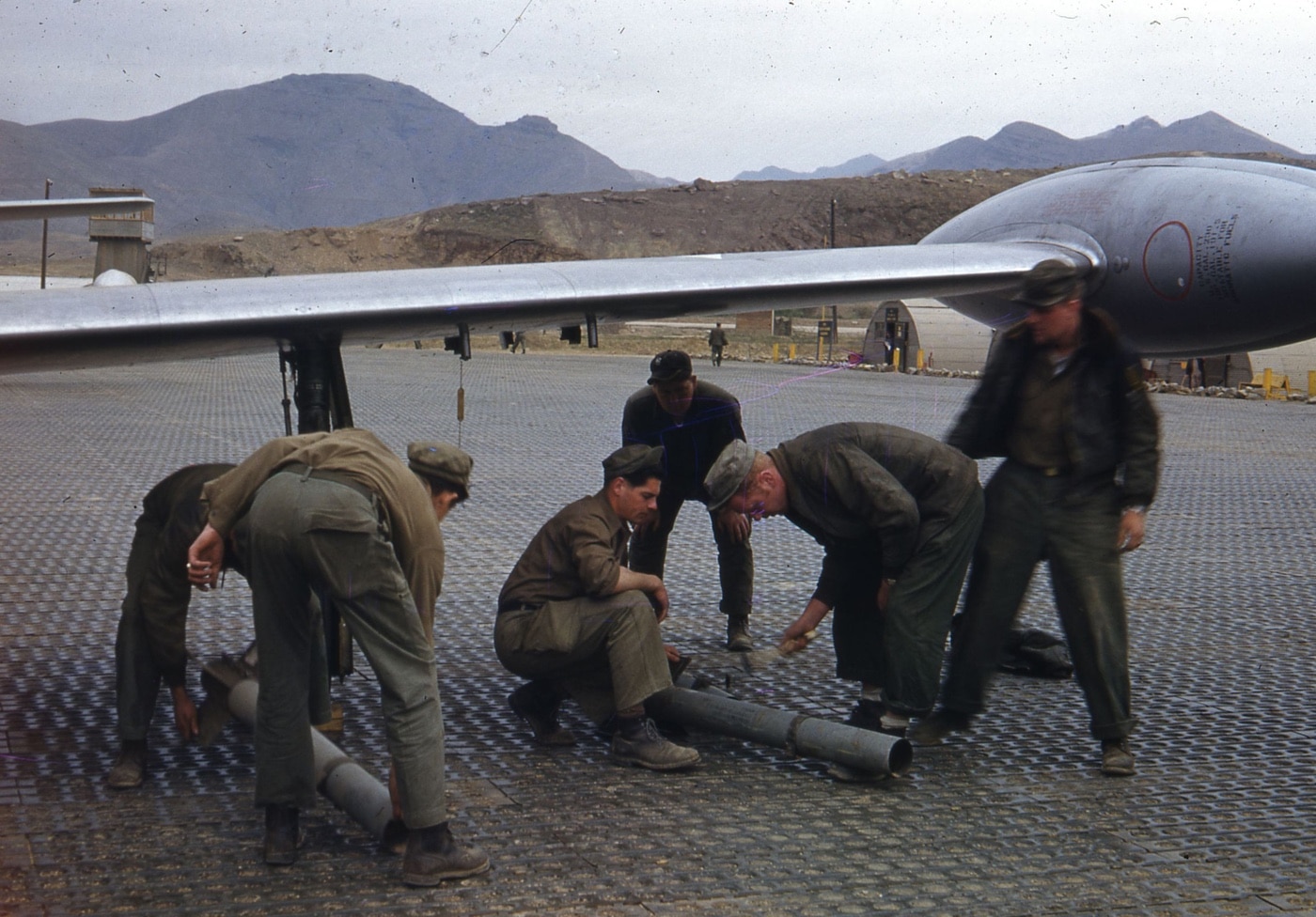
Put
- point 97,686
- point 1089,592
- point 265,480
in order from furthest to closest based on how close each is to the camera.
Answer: point 97,686, point 1089,592, point 265,480

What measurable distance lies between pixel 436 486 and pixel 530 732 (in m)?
1.45

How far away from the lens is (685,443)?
21.9 ft

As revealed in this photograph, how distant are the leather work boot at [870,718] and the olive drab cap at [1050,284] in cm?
170

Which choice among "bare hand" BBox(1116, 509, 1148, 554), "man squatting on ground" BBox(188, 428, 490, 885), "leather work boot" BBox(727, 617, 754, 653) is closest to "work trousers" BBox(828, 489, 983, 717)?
"bare hand" BBox(1116, 509, 1148, 554)

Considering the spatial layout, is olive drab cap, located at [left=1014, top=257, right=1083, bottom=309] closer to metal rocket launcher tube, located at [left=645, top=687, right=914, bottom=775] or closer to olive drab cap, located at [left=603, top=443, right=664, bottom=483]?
olive drab cap, located at [left=603, top=443, right=664, bottom=483]

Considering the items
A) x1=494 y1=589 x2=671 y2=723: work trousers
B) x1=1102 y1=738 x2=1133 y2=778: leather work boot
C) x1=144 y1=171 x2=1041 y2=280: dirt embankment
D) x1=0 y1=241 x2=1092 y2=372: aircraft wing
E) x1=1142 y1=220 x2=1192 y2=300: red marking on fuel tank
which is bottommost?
x1=1102 y1=738 x2=1133 y2=778: leather work boot

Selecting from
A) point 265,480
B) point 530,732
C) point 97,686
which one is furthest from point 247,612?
point 265,480

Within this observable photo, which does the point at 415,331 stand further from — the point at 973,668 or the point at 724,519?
the point at 973,668

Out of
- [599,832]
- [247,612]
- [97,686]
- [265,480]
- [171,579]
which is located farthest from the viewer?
[247,612]

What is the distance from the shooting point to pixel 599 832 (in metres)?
4.32

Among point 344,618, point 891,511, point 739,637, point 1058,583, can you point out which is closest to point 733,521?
point 891,511

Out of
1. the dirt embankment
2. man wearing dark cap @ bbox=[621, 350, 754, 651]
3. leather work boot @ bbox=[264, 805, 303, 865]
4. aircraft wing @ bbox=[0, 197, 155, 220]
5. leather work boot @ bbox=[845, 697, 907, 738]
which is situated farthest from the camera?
the dirt embankment

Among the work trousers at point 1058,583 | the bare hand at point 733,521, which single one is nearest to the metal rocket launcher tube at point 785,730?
the work trousers at point 1058,583

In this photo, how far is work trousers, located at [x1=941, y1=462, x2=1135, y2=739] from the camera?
196 inches
